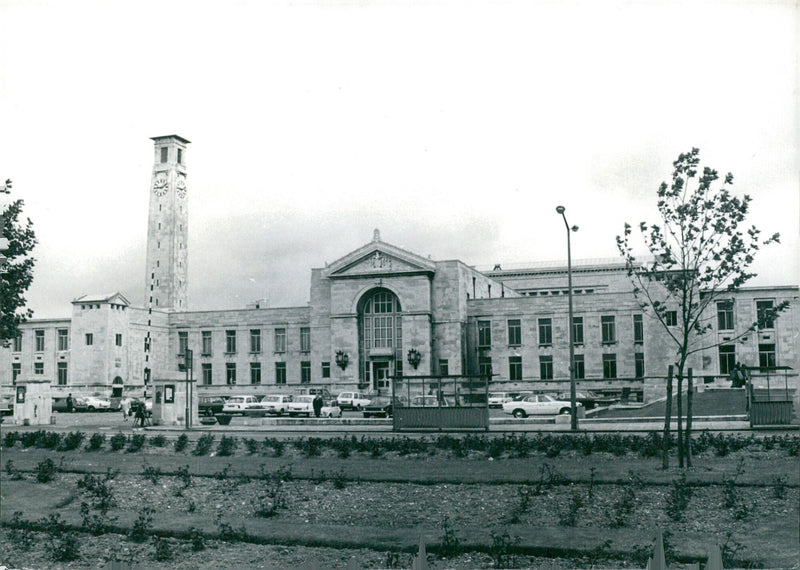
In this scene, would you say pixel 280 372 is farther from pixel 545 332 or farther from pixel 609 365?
pixel 609 365

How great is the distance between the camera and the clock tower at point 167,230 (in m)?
78.4

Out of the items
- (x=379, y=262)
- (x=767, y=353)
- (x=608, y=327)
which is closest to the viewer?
(x=767, y=353)

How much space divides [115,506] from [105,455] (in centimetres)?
757

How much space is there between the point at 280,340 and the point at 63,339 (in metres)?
18.5

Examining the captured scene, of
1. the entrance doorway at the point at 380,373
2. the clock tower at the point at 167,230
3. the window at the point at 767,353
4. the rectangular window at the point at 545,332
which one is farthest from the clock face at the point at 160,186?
the window at the point at 767,353

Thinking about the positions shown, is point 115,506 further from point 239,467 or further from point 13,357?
point 13,357

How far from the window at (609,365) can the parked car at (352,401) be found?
17.9 meters

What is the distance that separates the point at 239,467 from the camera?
1816 centimetres

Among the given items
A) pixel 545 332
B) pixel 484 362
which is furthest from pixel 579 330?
pixel 484 362

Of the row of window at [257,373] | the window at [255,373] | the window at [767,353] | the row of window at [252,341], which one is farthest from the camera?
the window at [255,373]

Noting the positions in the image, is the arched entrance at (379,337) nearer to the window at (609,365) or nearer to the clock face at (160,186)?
the window at (609,365)

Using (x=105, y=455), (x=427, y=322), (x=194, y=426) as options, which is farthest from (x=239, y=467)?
(x=427, y=322)

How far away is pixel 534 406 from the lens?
4231cm

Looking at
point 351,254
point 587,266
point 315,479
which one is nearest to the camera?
point 315,479
